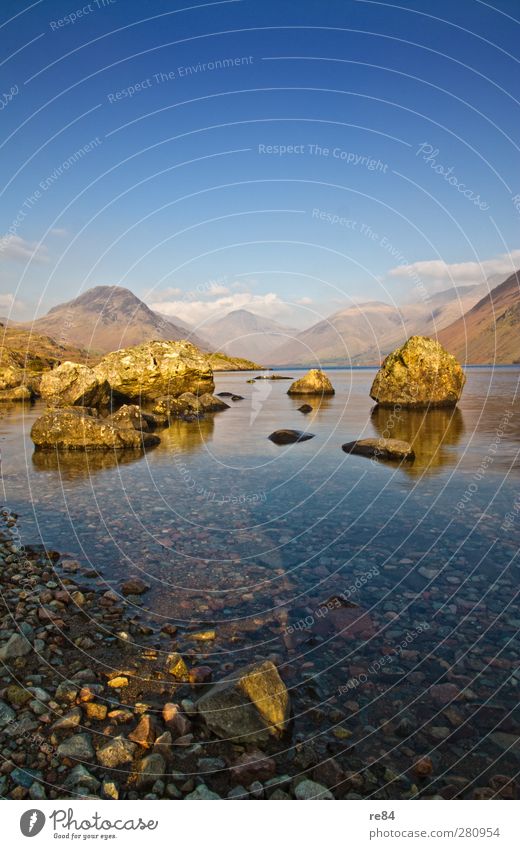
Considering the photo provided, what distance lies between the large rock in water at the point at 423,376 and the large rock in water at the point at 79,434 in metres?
25.7

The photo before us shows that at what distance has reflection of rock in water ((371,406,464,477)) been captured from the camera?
738 inches

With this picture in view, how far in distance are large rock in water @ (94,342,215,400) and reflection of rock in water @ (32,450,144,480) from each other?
19631 mm

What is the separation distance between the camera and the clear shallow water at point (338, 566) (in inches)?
214

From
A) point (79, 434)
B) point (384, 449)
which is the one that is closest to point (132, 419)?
point (79, 434)

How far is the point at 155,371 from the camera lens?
42.8 m

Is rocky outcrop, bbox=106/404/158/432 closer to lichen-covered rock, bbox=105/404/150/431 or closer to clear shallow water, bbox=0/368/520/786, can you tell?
lichen-covered rock, bbox=105/404/150/431

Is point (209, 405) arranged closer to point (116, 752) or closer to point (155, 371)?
point (155, 371)

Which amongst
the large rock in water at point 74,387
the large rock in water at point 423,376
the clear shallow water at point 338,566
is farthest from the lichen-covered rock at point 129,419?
the large rock in water at point 423,376

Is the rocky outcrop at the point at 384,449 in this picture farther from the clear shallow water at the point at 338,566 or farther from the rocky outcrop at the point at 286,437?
the rocky outcrop at the point at 286,437

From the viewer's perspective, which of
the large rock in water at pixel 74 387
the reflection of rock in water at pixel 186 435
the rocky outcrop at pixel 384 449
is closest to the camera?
the rocky outcrop at pixel 384 449

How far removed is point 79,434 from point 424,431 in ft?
64.6

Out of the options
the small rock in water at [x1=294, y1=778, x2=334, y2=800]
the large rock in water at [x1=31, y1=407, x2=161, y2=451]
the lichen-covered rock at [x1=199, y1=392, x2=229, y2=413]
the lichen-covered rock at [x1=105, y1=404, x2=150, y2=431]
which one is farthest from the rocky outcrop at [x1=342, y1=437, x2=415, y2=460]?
the lichen-covered rock at [x1=199, y1=392, x2=229, y2=413]
